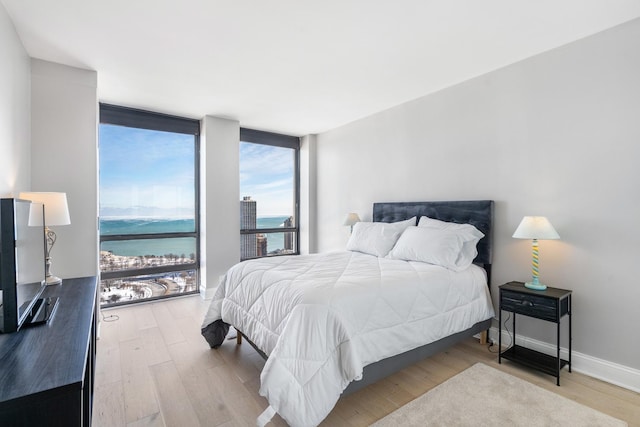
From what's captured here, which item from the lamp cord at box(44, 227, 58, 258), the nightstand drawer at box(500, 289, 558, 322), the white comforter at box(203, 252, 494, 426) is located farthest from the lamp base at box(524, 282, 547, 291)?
the lamp cord at box(44, 227, 58, 258)

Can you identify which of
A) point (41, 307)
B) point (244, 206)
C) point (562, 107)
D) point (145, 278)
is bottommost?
point (145, 278)

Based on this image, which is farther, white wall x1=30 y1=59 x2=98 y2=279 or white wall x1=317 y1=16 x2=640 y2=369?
white wall x1=30 y1=59 x2=98 y2=279

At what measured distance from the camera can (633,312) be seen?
2229mm

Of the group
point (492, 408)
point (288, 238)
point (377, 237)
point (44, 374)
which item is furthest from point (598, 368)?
point (288, 238)

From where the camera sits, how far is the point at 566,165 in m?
2.53

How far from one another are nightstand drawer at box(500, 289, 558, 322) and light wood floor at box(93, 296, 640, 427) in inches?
18.5

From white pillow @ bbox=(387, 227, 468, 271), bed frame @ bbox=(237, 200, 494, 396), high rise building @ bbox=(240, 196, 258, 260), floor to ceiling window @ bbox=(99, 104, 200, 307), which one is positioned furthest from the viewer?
high rise building @ bbox=(240, 196, 258, 260)

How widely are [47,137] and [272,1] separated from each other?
245cm

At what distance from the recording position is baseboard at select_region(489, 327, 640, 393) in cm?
221

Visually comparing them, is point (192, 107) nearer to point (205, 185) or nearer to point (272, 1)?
point (205, 185)

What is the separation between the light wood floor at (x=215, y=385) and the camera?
6.25ft

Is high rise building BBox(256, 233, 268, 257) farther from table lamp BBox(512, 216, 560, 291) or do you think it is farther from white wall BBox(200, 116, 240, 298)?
table lamp BBox(512, 216, 560, 291)

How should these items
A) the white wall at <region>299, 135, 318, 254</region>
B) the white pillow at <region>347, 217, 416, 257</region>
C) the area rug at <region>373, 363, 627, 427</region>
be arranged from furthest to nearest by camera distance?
the white wall at <region>299, 135, 318, 254</region>
the white pillow at <region>347, 217, 416, 257</region>
the area rug at <region>373, 363, 627, 427</region>

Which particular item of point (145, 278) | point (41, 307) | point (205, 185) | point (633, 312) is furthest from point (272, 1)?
point (145, 278)
